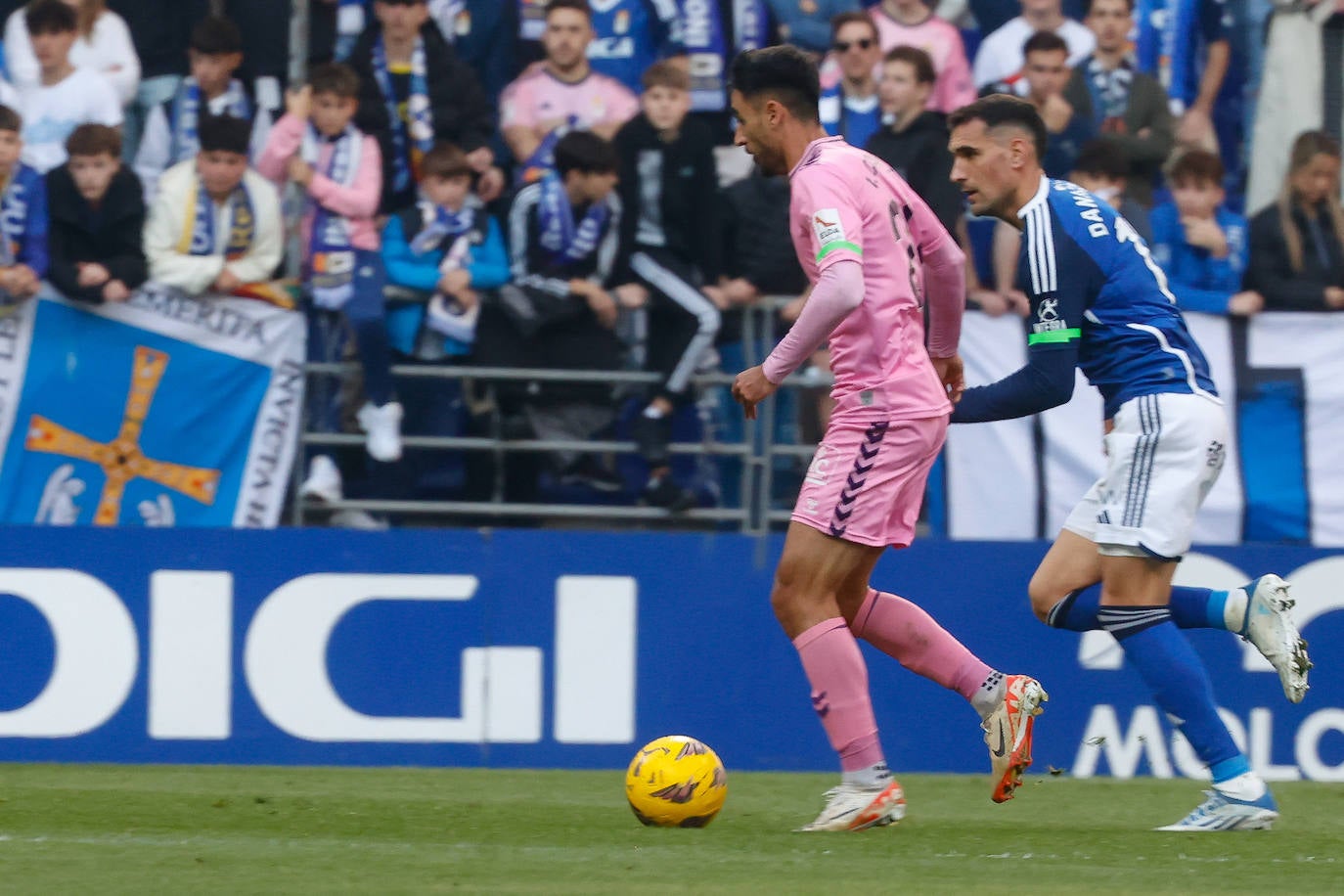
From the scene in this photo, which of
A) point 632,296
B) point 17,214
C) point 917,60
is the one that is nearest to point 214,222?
point 17,214

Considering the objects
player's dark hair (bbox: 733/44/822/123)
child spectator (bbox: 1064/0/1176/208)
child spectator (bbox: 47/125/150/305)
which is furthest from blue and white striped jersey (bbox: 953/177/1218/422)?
child spectator (bbox: 47/125/150/305)

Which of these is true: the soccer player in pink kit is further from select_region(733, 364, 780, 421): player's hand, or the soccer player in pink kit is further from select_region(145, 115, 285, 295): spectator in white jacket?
select_region(145, 115, 285, 295): spectator in white jacket

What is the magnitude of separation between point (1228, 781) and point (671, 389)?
14.6 feet

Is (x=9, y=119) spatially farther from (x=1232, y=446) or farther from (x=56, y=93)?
(x=1232, y=446)

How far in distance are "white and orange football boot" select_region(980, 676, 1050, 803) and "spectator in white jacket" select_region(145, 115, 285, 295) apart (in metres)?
5.12

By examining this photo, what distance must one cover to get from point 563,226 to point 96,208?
2170 mm

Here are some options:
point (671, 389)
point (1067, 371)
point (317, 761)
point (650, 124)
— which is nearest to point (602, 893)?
Result: point (1067, 371)

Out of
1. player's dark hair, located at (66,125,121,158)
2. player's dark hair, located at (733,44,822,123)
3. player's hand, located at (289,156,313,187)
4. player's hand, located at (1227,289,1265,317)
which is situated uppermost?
player's dark hair, located at (66,125,121,158)

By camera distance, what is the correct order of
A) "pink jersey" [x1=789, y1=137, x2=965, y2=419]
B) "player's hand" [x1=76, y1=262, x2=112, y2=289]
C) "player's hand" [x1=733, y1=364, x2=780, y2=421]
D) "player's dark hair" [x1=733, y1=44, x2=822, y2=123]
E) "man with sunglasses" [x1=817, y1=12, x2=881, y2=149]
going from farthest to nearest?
"man with sunglasses" [x1=817, y1=12, x2=881, y2=149], "player's hand" [x1=76, y1=262, x2=112, y2=289], "player's dark hair" [x1=733, y1=44, x2=822, y2=123], "pink jersey" [x1=789, y1=137, x2=965, y2=419], "player's hand" [x1=733, y1=364, x2=780, y2=421]

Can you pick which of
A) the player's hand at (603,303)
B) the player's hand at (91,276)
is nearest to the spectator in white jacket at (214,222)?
the player's hand at (91,276)

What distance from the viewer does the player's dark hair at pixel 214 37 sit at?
1030cm

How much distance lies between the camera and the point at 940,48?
36.1 ft

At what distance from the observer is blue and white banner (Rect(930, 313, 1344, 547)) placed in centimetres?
1012

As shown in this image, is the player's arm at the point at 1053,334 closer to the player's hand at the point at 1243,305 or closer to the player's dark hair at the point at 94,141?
the player's hand at the point at 1243,305
